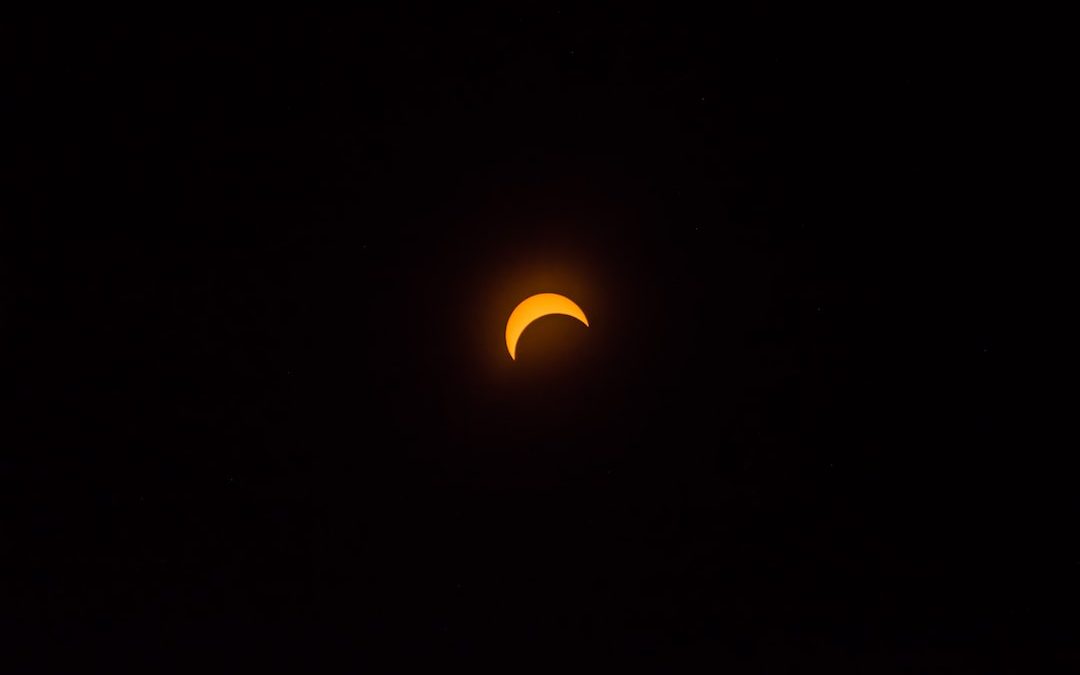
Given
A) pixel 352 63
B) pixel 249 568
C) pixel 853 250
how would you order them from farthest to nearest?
pixel 249 568 → pixel 853 250 → pixel 352 63

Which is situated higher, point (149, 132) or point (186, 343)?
point (149, 132)

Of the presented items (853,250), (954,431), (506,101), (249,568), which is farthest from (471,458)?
(954,431)

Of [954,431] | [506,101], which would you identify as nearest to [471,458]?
[506,101]

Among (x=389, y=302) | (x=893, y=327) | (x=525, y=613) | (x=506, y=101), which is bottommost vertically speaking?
(x=525, y=613)

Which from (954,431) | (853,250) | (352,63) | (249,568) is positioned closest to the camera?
(352,63)

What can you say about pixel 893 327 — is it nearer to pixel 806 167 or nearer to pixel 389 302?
pixel 806 167

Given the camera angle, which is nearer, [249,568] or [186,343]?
[186,343]
